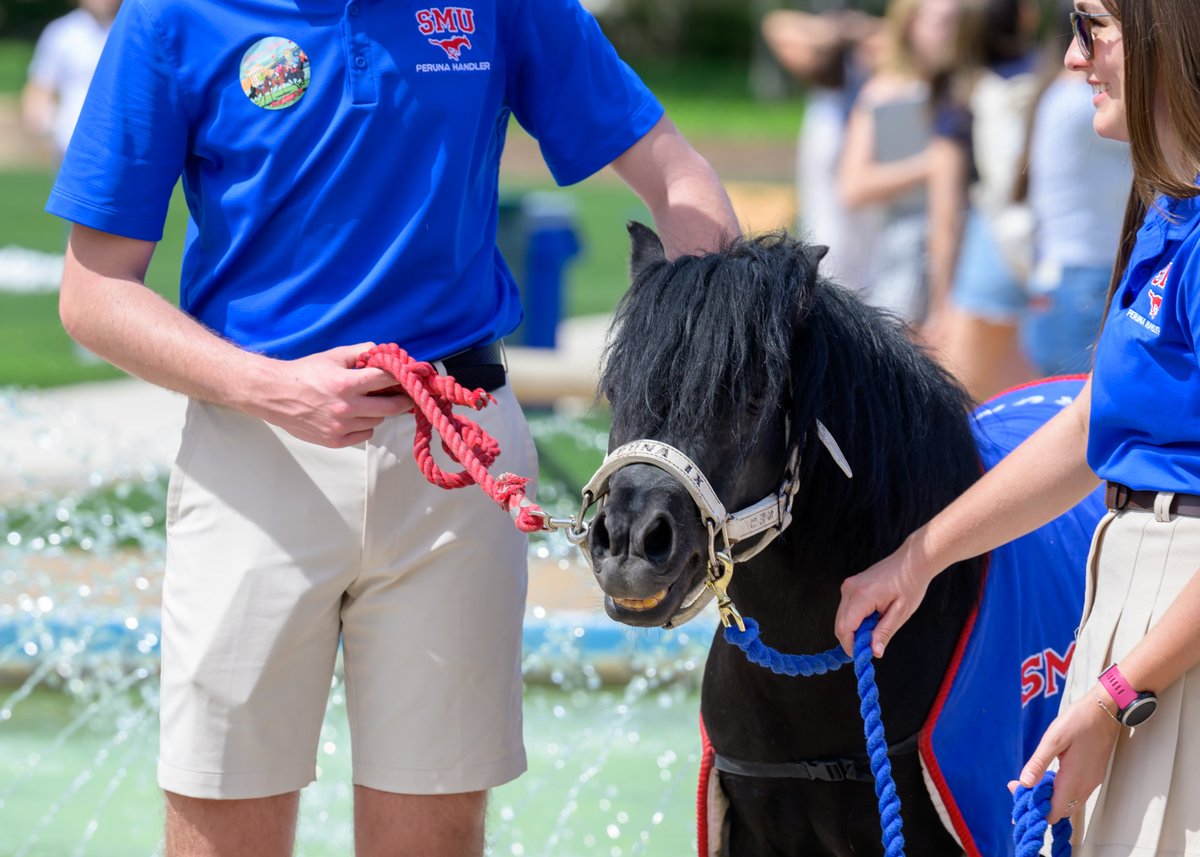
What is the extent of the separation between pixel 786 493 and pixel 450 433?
1.67 ft

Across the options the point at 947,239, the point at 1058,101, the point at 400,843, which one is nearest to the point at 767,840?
the point at 400,843

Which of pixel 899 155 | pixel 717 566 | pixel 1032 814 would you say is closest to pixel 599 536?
pixel 717 566

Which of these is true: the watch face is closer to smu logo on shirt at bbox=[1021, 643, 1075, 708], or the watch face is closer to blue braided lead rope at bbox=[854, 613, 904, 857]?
blue braided lead rope at bbox=[854, 613, 904, 857]

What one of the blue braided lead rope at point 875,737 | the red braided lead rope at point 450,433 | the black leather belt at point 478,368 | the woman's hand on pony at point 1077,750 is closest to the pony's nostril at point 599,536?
the red braided lead rope at point 450,433

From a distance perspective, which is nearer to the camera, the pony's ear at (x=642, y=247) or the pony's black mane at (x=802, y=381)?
the pony's black mane at (x=802, y=381)

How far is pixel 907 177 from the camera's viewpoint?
7.27 metres

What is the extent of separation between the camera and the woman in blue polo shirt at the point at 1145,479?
6.56 feet

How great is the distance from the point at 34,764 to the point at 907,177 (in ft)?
14.8

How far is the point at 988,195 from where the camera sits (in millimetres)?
6570

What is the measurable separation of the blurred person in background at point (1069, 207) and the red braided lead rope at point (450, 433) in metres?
3.84

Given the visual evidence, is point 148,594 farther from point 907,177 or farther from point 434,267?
point 907,177

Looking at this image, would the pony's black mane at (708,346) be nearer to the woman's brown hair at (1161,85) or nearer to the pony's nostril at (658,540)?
the pony's nostril at (658,540)

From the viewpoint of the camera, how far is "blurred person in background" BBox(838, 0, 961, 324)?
729 cm

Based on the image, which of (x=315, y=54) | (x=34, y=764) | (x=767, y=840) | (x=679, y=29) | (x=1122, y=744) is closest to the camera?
(x=1122, y=744)
